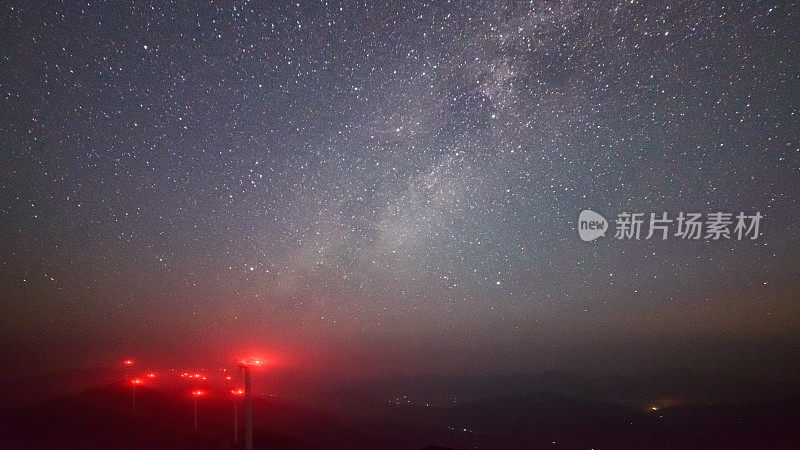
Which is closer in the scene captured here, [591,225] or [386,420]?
[591,225]

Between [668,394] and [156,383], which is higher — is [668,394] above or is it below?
below

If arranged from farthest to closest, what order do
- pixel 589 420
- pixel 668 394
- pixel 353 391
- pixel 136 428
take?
pixel 353 391 < pixel 668 394 < pixel 589 420 < pixel 136 428

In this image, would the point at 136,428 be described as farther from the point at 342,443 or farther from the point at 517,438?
the point at 517,438

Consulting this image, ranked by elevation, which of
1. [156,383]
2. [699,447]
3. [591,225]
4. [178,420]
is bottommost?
[699,447]

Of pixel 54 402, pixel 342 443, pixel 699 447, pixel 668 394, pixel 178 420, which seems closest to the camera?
pixel 178 420

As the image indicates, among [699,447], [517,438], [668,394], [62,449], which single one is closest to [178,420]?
[62,449]

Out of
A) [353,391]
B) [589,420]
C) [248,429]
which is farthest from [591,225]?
[353,391]
